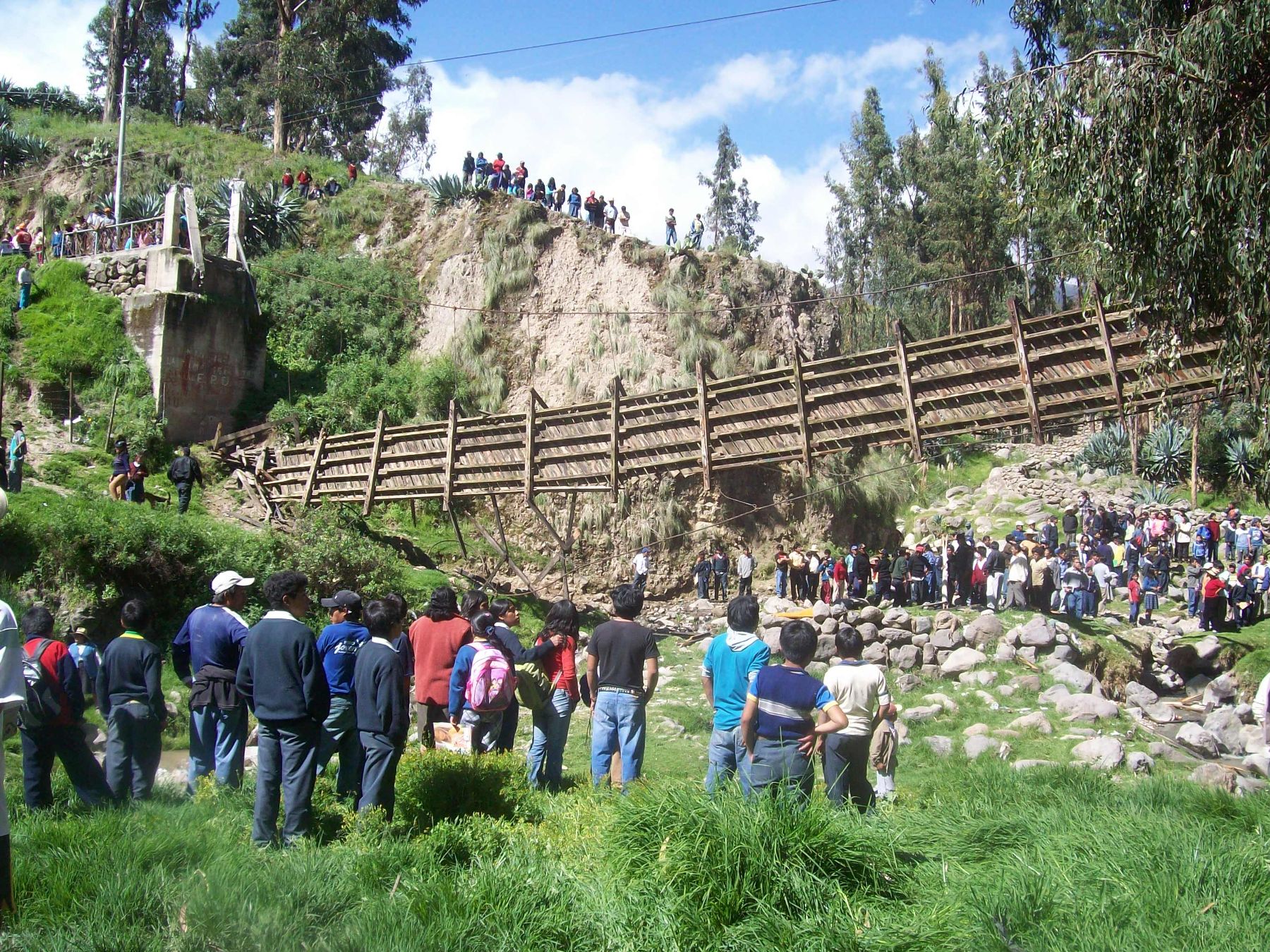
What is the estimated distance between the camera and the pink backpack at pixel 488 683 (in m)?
7.13

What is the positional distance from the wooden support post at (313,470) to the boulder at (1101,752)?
15319 millimetres

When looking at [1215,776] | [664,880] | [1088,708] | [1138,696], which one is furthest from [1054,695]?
[664,880]

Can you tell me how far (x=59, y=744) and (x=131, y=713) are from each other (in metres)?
0.53

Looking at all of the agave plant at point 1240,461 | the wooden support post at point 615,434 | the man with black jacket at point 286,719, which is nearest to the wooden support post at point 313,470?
the wooden support post at point 615,434

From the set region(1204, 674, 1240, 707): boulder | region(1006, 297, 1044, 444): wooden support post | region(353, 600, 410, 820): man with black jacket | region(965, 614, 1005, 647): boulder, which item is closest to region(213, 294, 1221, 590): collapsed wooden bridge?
region(1006, 297, 1044, 444): wooden support post

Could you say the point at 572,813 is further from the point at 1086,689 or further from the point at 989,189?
the point at 1086,689

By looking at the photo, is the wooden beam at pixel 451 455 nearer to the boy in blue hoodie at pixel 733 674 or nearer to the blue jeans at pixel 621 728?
the blue jeans at pixel 621 728

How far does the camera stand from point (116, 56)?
4494cm

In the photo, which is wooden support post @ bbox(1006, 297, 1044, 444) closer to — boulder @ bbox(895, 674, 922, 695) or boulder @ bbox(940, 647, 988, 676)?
boulder @ bbox(940, 647, 988, 676)

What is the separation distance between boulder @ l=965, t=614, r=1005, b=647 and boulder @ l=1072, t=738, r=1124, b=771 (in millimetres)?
4600

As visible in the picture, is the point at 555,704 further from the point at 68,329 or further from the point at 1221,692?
the point at 68,329

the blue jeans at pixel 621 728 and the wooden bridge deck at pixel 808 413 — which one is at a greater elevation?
the wooden bridge deck at pixel 808 413

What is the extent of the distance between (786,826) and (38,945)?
3.24 m

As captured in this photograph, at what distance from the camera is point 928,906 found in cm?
443
